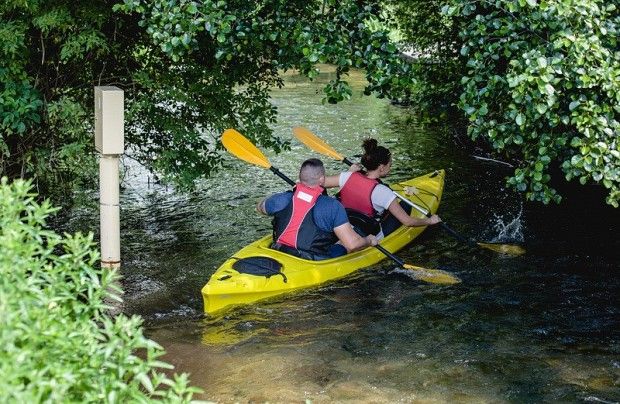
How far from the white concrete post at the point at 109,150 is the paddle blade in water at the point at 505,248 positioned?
3.81 metres

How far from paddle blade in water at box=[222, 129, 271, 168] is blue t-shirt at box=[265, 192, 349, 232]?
2.78 feet

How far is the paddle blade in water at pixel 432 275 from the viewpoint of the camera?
7.21 meters

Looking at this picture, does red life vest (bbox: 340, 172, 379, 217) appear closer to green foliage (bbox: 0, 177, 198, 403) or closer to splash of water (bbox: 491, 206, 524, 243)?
splash of water (bbox: 491, 206, 524, 243)

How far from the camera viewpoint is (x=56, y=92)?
7531mm

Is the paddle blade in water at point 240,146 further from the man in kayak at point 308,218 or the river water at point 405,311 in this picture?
the river water at point 405,311

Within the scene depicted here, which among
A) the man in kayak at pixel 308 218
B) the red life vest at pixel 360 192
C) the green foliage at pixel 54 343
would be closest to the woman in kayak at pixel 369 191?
the red life vest at pixel 360 192

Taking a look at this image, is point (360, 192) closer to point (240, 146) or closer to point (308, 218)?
point (308, 218)

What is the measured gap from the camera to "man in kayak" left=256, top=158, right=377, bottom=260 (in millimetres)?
6754

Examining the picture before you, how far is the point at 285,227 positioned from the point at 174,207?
2984 mm

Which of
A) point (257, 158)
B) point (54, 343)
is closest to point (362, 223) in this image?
point (257, 158)

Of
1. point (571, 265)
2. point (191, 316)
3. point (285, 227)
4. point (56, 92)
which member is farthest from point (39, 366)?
point (571, 265)

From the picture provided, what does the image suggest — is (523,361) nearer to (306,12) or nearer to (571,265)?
(571,265)

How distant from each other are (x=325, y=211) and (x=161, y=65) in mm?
2222

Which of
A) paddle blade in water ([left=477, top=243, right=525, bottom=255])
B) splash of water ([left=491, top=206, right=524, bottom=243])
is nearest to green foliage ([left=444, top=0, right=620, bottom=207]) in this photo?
paddle blade in water ([left=477, top=243, right=525, bottom=255])
